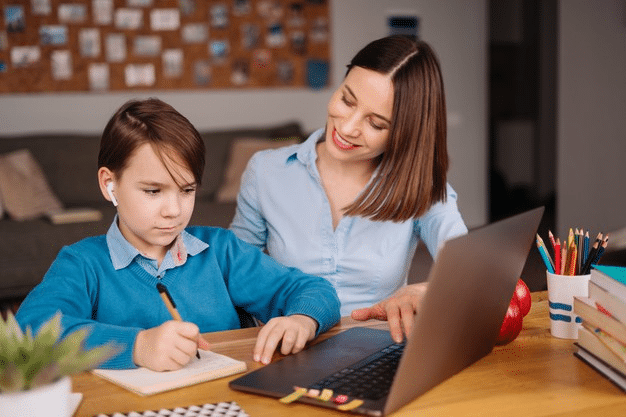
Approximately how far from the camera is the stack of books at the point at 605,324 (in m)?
1.01

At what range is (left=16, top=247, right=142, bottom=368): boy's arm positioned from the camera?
42.9 inches

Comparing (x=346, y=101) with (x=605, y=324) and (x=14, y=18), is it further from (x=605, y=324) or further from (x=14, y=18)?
(x=14, y=18)

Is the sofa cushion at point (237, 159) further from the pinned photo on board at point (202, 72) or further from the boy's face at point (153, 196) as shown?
the boy's face at point (153, 196)

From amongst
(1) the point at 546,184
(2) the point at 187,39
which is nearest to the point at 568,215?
(1) the point at 546,184

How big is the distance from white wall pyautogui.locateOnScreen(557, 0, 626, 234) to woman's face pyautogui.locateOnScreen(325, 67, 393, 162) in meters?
4.19

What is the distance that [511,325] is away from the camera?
1.18 metres

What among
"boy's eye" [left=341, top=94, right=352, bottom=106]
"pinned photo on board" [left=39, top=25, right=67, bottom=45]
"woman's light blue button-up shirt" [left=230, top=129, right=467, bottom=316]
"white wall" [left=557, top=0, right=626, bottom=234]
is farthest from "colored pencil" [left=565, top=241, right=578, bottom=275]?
"white wall" [left=557, top=0, right=626, bottom=234]

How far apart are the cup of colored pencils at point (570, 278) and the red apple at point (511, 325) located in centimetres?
7

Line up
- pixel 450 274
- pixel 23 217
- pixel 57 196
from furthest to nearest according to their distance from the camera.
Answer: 1. pixel 57 196
2. pixel 23 217
3. pixel 450 274

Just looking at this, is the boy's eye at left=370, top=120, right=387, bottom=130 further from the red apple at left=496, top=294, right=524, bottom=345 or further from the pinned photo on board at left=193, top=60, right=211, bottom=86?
the pinned photo on board at left=193, top=60, right=211, bottom=86

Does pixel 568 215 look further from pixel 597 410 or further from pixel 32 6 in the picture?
pixel 597 410

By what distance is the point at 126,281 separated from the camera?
132 cm

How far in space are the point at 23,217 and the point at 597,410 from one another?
3.67 m

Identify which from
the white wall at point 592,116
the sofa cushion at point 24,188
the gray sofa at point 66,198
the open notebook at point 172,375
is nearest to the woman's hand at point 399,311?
the open notebook at point 172,375
